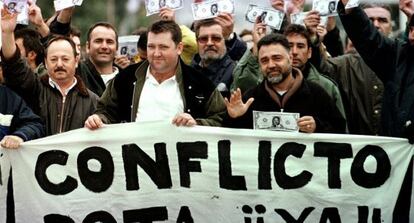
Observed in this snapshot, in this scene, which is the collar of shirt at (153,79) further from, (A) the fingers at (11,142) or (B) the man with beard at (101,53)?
(B) the man with beard at (101,53)

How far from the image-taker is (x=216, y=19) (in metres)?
11.5

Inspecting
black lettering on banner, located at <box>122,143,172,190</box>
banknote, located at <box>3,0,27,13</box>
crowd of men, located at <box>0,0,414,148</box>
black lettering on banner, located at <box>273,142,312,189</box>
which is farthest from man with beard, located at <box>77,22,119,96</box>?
black lettering on banner, located at <box>273,142,312,189</box>

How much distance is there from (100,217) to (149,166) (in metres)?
0.56

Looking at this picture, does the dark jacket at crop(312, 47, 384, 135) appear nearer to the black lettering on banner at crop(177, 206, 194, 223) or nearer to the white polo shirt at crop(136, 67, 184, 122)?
the white polo shirt at crop(136, 67, 184, 122)

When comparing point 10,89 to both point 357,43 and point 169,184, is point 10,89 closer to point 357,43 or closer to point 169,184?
point 169,184

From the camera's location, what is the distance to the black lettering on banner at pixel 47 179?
936 centimetres

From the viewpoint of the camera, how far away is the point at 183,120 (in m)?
9.26

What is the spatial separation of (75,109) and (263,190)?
1.81m

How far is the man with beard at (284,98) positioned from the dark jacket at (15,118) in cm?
157

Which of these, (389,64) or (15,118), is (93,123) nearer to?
(15,118)

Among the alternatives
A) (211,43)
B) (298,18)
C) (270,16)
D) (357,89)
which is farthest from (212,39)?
(357,89)

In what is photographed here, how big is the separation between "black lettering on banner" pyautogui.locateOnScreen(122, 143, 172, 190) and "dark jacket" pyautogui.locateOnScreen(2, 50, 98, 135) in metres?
0.73

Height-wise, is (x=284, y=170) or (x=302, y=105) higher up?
(x=302, y=105)

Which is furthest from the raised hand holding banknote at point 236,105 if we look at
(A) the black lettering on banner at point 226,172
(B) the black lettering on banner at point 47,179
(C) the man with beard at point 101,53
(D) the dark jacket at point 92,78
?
(C) the man with beard at point 101,53
